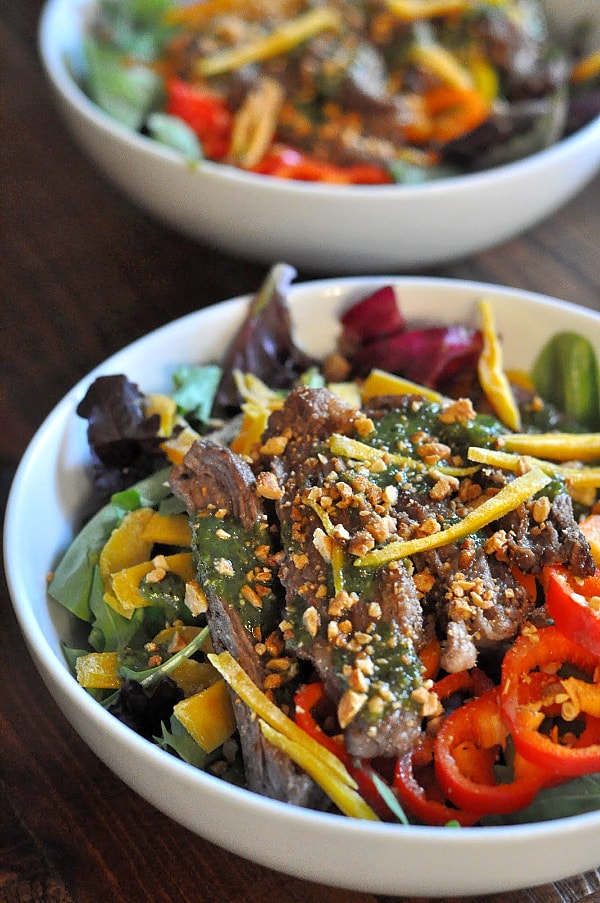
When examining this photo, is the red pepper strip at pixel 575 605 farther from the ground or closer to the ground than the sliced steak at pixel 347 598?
farther from the ground

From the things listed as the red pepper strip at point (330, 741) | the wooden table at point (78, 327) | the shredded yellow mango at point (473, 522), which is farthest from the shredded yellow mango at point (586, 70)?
the red pepper strip at point (330, 741)

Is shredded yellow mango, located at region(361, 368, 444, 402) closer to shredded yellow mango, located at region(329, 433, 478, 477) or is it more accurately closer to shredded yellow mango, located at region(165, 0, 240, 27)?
shredded yellow mango, located at region(329, 433, 478, 477)

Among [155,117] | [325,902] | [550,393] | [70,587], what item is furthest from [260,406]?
[155,117]

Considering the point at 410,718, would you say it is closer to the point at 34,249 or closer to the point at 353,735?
the point at 353,735

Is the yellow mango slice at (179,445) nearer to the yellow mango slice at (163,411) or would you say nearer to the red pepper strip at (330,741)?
the yellow mango slice at (163,411)

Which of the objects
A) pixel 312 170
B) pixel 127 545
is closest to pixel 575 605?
pixel 127 545

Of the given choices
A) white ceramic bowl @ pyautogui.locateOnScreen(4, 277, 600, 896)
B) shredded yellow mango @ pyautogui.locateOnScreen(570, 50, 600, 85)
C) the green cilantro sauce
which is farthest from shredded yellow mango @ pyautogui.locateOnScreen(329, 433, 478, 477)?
shredded yellow mango @ pyautogui.locateOnScreen(570, 50, 600, 85)
